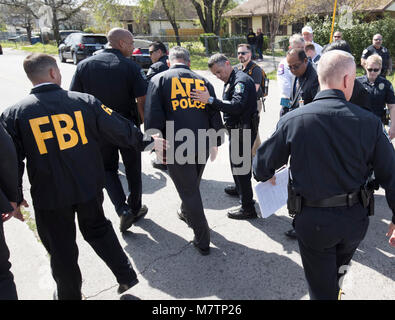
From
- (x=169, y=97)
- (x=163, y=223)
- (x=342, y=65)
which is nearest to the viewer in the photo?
(x=342, y=65)

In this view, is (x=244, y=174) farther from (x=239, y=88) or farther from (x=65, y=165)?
(x=65, y=165)

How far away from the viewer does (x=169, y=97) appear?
314 centimetres

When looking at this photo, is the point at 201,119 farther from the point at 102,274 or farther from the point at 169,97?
the point at 102,274

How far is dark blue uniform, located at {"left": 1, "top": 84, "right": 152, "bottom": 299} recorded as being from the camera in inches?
92.4

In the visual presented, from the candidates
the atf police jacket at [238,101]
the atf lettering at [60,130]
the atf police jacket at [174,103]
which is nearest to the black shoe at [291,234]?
the atf police jacket at [238,101]

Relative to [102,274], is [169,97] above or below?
above

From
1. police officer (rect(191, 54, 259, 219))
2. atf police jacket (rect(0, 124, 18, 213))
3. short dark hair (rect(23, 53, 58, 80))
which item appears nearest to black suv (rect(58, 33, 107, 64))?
police officer (rect(191, 54, 259, 219))

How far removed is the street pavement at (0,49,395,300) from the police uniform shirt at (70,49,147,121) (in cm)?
149

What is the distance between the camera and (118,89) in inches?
145

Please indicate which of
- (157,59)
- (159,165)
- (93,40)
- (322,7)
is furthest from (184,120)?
(322,7)

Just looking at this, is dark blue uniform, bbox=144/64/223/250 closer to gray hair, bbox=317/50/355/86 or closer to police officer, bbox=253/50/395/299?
police officer, bbox=253/50/395/299
